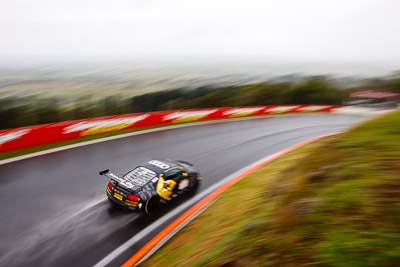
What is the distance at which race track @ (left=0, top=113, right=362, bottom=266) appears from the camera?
235 inches

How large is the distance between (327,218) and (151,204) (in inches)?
192

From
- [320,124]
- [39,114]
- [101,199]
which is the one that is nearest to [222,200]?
[101,199]

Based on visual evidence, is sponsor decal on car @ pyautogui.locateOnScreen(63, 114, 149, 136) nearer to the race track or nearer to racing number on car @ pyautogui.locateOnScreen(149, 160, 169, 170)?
the race track

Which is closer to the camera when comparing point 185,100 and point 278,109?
point 185,100

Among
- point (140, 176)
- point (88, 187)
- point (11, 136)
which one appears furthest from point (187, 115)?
point (140, 176)

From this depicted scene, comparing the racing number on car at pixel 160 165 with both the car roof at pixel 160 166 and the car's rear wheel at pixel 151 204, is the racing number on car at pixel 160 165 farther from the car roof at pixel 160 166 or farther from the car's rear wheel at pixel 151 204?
the car's rear wheel at pixel 151 204

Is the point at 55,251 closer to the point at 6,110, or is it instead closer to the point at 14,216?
the point at 14,216

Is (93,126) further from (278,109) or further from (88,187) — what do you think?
(278,109)

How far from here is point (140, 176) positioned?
7.42 metres

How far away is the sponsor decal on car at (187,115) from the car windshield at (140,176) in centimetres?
973

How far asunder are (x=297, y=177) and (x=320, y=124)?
16.9 meters

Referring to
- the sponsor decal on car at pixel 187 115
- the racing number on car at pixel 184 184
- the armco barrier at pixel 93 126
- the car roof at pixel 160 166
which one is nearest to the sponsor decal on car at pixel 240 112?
the armco barrier at pixel 93 126

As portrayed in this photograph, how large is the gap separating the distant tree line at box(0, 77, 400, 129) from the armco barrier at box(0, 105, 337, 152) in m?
2.36

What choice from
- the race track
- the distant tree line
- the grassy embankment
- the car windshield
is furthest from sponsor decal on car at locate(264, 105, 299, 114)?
the grassy embankment
